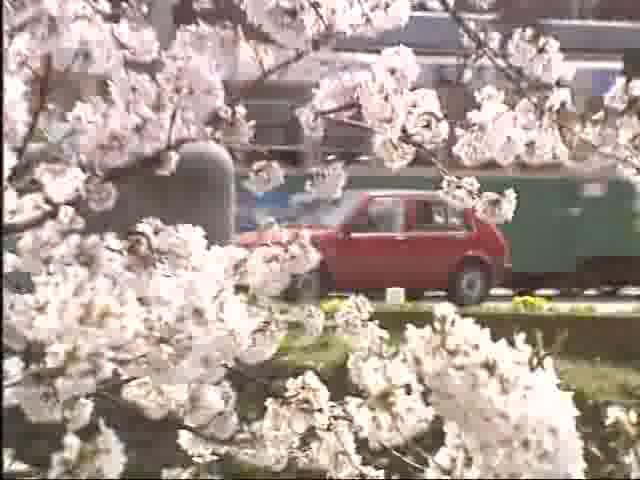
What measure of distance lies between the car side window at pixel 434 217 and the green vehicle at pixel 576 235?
1.43 metres

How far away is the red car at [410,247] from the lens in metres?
7.83

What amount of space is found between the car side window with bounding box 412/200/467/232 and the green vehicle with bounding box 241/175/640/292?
4.69 ft

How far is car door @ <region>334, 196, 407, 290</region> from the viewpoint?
7.88 m

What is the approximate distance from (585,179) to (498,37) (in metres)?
7.36

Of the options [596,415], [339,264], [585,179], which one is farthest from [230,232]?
[585,179]

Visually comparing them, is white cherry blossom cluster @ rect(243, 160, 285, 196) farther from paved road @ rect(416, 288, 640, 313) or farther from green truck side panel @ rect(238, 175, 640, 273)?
green truck side panel @ rect(238, 175, 640, 273)

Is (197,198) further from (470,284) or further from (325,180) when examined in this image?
(470,284)

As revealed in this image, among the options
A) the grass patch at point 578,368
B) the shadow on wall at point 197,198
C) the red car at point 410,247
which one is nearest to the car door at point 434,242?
the red car at point 410,247

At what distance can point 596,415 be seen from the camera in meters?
4.06

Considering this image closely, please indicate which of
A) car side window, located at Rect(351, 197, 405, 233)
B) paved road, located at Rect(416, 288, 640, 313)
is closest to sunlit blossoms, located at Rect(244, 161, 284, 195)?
car side window, located at Rect(351, 197, 405, 233)

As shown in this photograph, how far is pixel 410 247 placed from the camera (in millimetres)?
8172

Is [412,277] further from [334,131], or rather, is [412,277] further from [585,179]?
[334,131]

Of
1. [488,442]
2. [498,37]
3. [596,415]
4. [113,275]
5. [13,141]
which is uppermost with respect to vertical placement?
[498,37]

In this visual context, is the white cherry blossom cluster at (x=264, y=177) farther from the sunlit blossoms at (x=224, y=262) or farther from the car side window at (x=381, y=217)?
the car side window at (x=381, y=217)
